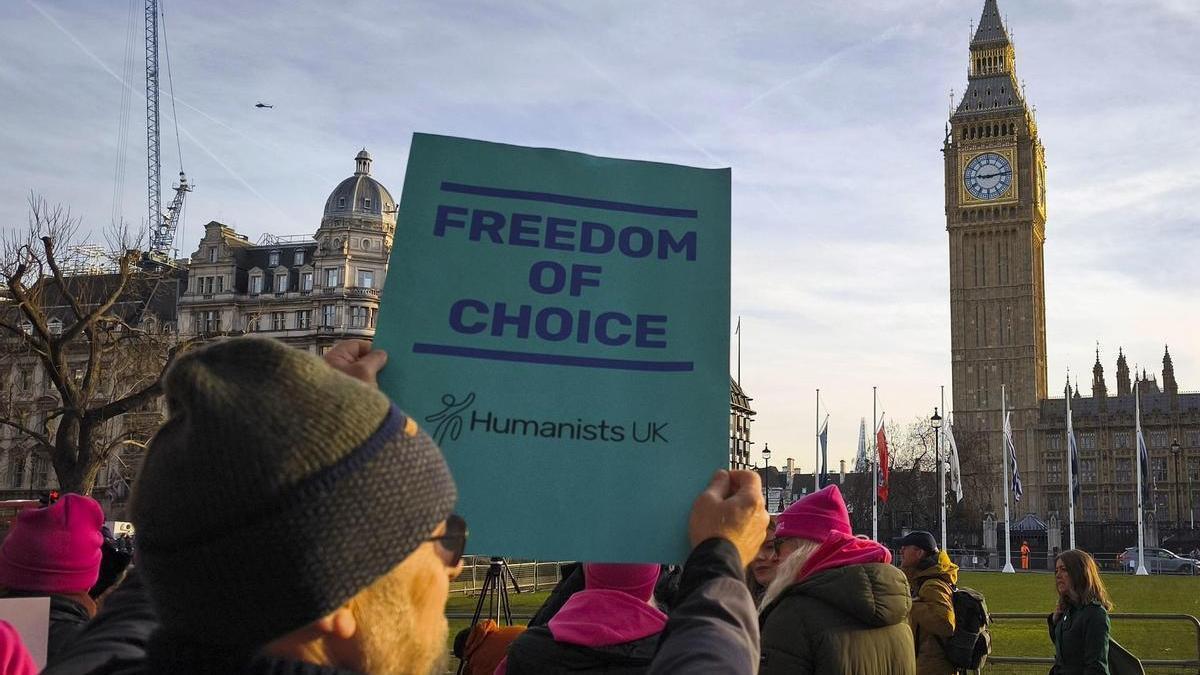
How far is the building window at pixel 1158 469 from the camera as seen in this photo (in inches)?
3228

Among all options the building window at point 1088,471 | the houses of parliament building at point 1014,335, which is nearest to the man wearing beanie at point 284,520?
the houses of parliament building at point 1014,335

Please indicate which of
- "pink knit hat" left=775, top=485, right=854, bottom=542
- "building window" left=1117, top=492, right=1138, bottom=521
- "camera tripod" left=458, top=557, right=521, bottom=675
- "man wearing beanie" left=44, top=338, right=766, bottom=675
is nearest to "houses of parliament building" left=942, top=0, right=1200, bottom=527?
"building window" left=1117, top=492, right=1138, bottom=521

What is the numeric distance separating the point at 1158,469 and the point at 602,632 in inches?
3566

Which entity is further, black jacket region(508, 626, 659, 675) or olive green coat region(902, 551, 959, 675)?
olive green coat region(902, 551, 959, 675)

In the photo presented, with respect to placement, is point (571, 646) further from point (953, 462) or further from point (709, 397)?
point (953, 462)

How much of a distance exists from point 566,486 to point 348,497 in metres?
0.76

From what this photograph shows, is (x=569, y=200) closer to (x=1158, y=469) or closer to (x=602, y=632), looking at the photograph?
(x=602, y=632)

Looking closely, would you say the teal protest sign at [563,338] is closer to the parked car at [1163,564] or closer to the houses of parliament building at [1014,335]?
the parked car at [1163,564]

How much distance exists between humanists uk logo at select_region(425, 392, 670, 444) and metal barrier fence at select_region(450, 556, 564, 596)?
21.5 m

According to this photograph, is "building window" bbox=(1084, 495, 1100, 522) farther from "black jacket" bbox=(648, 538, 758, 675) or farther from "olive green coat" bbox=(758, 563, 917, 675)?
"black jacket" bbox=(648, 538, 758, 675)

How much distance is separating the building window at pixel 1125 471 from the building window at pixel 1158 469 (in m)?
1.43

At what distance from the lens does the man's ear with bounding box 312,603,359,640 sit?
52.2 inches

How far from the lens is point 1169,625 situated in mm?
16641

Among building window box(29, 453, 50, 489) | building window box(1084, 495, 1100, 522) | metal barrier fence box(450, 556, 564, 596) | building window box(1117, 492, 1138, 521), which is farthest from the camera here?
building window box(1084, 495, 1100, 522)
